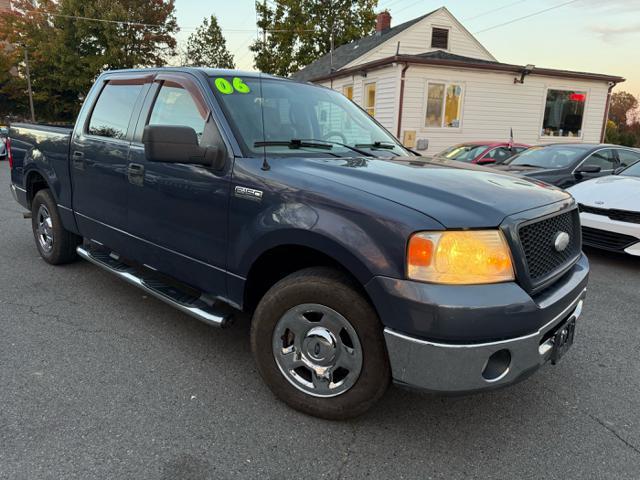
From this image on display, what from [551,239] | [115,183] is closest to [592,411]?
[551,239]

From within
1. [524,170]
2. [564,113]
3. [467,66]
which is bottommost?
[524,170]

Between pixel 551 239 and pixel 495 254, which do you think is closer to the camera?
pixel 495 254

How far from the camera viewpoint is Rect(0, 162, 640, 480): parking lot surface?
2262 millimetres

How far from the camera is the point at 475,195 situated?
92.6 inches

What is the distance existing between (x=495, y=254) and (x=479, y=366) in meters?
0.50

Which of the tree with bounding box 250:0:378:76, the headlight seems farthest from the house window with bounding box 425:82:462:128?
→ the tree with bounding box 250:0:378:76

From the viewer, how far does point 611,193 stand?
6.13m

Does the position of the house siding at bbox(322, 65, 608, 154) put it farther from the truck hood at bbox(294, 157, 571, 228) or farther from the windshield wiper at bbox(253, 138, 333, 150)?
the truck hood at bbox(294, 157, 571, 228)

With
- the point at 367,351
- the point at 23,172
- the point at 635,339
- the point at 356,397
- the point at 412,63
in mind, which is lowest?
the point at 635,339

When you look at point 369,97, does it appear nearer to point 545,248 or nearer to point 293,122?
point 293,122

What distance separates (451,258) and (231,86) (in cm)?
192

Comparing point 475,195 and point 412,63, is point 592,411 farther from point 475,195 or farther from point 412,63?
point 412,63

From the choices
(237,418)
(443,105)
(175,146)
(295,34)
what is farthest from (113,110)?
(295,34)

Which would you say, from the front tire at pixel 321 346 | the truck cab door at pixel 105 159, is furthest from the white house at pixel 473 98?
the front tire at pixel 321 346
